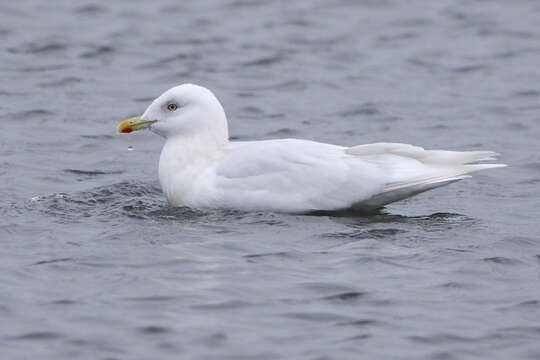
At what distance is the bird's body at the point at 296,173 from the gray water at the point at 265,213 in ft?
0.54

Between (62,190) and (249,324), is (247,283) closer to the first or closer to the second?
(249,324)

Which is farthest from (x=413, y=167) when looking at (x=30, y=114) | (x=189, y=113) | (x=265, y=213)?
(x=30, y=114)

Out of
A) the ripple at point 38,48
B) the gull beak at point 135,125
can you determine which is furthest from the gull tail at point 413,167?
the ripple at point 38,48

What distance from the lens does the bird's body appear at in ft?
32.0

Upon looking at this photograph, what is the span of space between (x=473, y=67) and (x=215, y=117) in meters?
7.12

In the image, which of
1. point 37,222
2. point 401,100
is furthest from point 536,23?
point 37,222

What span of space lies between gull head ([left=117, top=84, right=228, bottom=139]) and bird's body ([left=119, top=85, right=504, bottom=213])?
0.04ft

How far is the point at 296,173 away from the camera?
9.80 metres

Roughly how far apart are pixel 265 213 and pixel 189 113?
1.18 metres

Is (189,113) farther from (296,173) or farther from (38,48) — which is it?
(38,48)

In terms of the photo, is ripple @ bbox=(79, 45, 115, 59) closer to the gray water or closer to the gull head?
the gray water

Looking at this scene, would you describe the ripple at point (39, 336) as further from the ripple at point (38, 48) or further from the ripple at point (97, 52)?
the ripple at point (38, 48)

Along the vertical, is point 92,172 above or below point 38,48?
below

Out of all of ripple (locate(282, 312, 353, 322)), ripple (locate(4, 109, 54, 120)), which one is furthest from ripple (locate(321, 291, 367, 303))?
ripple (locate(4, 109, 54, 120))
